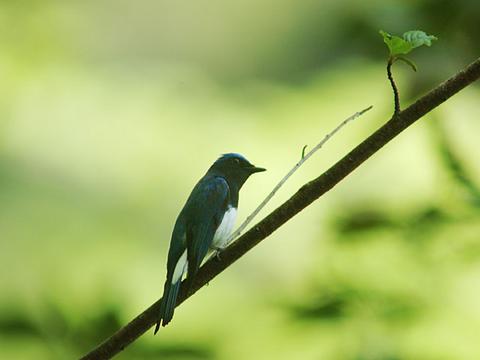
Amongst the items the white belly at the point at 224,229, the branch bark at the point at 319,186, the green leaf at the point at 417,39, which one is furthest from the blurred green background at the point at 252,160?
the green leaf at the point at 417,39

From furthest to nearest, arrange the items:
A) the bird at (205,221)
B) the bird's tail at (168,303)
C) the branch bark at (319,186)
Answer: the bird at (205,221) → the bird's tail at (168,303) → the branch bark at (319,186)

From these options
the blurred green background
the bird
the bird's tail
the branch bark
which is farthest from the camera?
the blurred green background

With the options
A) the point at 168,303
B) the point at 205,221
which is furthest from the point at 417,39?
the point at 205,221

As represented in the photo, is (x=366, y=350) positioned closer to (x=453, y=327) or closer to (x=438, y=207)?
(x=438, y=207)

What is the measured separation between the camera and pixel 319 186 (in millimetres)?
1177

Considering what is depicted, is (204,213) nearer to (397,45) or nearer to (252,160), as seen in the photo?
(397,45)

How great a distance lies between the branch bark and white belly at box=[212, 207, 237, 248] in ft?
1.49

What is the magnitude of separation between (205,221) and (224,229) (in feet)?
0.23

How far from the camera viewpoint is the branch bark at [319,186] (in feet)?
3.69

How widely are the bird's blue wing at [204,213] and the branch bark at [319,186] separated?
0.24 metres

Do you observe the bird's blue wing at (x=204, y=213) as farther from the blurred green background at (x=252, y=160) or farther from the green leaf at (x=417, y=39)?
the green leaf at (x=417, y=39)

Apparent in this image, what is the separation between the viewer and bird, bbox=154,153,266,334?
1477 mm

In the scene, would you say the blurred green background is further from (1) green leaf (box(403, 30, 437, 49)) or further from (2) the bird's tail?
(1) green leaf (box(403, 30, 437, 49))

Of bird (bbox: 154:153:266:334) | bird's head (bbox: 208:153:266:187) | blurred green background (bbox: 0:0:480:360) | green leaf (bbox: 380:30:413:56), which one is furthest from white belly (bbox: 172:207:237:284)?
green leaf (bbox: 380:30:413:56)
